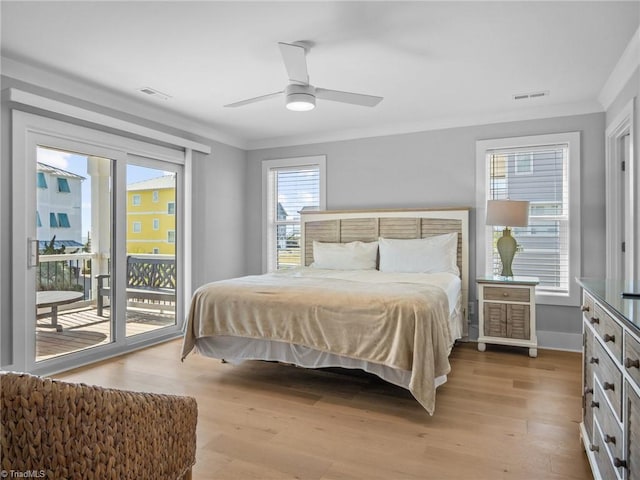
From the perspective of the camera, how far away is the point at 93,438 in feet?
2.67

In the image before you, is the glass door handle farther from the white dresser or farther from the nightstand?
the nightstand

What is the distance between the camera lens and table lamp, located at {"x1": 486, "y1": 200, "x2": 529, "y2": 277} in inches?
155

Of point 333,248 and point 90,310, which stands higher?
point 333,248

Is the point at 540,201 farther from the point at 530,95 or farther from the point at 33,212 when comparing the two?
the point at 33,212

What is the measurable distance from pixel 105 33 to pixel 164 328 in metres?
3.11

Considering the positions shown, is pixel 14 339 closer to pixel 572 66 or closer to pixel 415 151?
pixel 415 151

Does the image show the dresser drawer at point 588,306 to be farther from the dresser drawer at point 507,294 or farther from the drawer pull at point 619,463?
the dresser drawer at point 507,294

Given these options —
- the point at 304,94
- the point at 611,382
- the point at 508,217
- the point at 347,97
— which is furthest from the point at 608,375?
the point at 508,217

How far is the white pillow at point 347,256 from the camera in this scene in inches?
182

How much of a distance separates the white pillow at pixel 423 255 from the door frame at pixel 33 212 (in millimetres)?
2794

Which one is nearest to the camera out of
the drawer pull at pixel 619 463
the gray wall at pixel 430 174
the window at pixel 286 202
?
the drawer pull at pixel 619 463

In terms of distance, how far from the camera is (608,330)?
1576 millimetres

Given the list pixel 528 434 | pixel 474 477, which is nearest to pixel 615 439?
pixel 474 477

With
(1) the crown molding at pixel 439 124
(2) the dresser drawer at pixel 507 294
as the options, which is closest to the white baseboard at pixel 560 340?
(2) the dresser drawer at pixel 507 294
